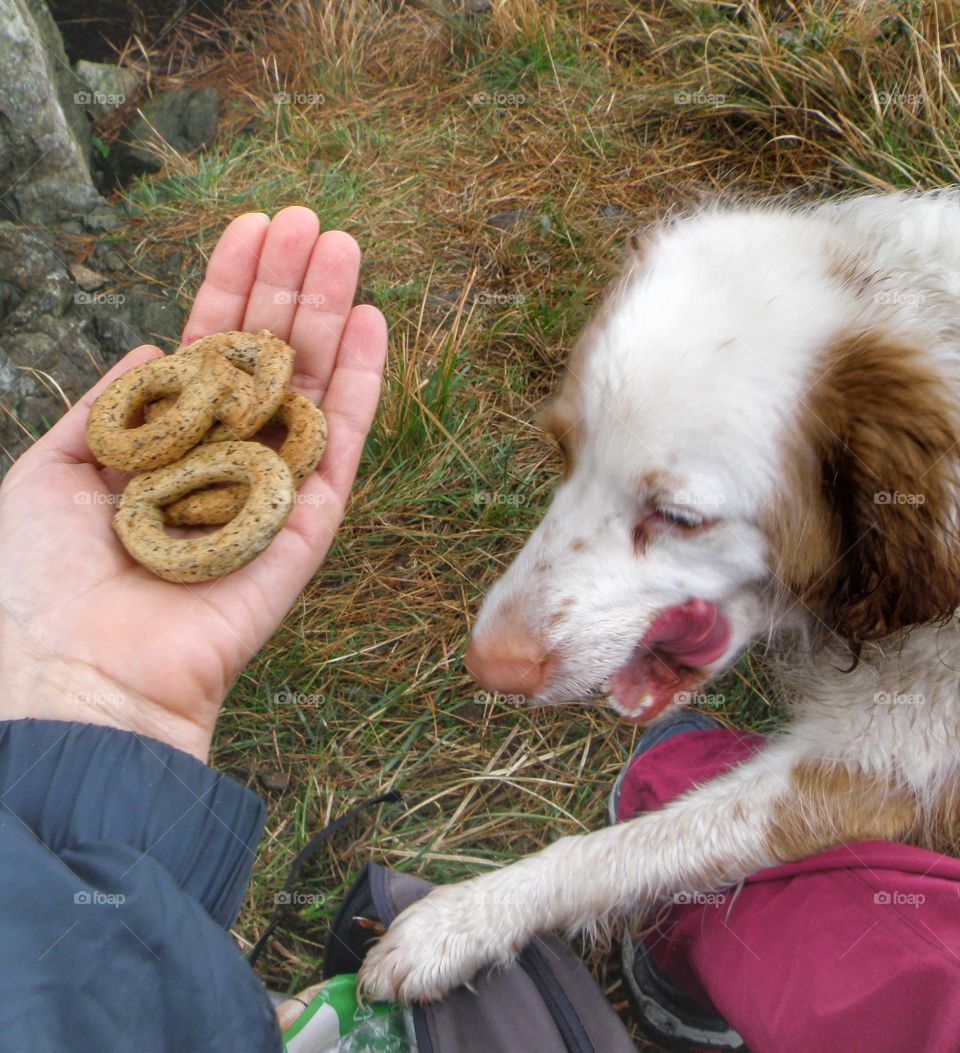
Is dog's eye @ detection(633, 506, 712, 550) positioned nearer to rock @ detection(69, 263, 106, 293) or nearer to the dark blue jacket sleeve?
the dark blue jacket sleeve

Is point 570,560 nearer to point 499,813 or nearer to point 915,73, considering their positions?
point 499,813

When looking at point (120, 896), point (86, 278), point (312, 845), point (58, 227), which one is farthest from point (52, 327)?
point (120, 896)

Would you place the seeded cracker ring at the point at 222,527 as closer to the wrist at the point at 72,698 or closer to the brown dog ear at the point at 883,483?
the wrist at the point at 72,698

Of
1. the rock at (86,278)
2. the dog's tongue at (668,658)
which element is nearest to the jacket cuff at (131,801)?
the dog's tongue at (668,658)

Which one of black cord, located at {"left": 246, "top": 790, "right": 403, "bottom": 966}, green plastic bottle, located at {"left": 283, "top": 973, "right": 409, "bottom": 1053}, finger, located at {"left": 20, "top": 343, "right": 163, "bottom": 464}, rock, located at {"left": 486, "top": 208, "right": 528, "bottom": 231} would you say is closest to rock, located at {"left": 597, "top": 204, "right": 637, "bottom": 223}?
rock, located at {"left": 486, "top": 208, "right": 528, "bottom": 231}

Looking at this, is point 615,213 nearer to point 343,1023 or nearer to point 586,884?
point 586,884
